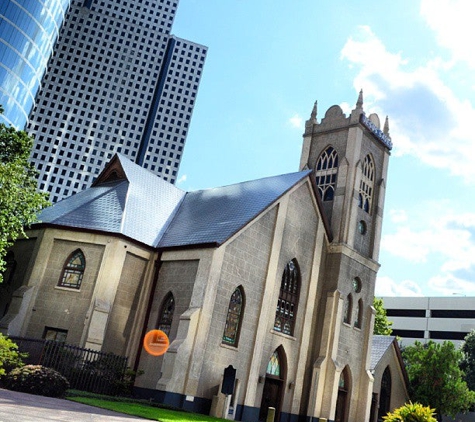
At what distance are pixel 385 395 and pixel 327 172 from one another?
16.9m

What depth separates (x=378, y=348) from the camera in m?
41.5

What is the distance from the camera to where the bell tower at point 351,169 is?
123ft

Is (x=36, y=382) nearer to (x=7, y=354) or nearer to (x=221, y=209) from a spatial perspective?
(x=7, y=354)

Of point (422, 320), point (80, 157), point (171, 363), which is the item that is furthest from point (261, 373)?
point (80, 157)

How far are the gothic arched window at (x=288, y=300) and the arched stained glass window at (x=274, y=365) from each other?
57.5 inches

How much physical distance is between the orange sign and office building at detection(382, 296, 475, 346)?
61.6 m

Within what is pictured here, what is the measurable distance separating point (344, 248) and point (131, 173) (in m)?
14.5

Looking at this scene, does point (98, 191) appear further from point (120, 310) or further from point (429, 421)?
point (429, 421)

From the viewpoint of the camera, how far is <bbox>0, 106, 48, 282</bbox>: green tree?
24.1 metres

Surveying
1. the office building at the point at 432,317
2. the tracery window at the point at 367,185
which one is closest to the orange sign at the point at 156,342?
the tracery window at the point at 367,185

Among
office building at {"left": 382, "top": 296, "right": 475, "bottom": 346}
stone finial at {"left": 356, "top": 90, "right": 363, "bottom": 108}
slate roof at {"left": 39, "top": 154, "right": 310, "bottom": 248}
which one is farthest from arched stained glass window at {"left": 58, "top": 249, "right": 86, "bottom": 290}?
office building at {"left": 382, "top": 296, "right": 475, "bottom": 346}

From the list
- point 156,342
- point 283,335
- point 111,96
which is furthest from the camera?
point 111,96

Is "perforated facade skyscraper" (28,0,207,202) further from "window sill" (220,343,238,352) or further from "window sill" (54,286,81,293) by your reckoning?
"window sill" (220,343,238,352)

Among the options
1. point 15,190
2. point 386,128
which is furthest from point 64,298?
point 386,128
